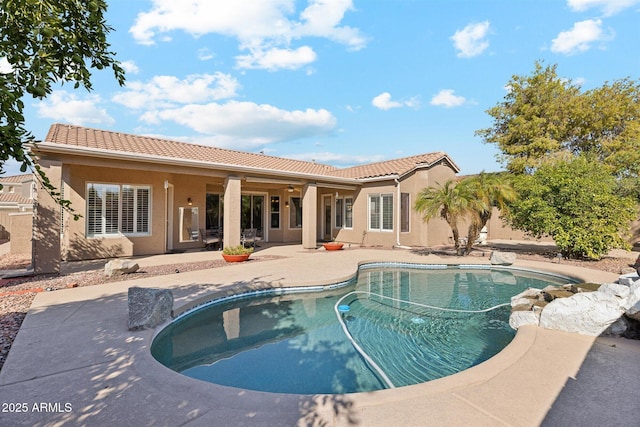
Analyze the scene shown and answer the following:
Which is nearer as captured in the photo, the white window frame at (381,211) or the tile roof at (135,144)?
the tile roof at (135,144)

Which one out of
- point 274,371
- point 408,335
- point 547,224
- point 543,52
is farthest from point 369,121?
point 274,371

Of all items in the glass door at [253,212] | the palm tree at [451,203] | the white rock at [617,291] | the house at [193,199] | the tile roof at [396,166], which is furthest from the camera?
the glass door at [253,212]

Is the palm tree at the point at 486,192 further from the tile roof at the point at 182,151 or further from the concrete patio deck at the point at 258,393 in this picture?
the concrete patio deck at the point at 258,393

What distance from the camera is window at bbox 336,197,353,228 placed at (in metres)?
19.2

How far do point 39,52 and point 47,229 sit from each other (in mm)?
8624

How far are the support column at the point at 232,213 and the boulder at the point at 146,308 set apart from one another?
→ 24.9 ft

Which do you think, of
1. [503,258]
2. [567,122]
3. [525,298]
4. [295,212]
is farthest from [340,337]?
[567,122]

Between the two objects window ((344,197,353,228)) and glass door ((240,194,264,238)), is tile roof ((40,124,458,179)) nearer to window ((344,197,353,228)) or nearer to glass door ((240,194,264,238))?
window ((344,197,353,228))

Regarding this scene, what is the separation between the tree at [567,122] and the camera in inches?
769

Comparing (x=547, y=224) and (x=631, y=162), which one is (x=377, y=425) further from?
(x=631, y=162)

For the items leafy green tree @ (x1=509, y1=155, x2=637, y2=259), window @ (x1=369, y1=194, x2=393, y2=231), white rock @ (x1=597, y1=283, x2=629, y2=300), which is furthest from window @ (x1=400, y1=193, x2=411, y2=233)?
white rock @ (x1=597, y1=283, x2=629, y2=300)

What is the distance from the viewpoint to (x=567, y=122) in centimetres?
2047


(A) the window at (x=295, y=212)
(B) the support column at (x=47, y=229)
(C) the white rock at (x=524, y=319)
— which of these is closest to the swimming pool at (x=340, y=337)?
(C) the white rock at (x=524, y=319)

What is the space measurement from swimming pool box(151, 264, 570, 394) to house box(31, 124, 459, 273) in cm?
646
